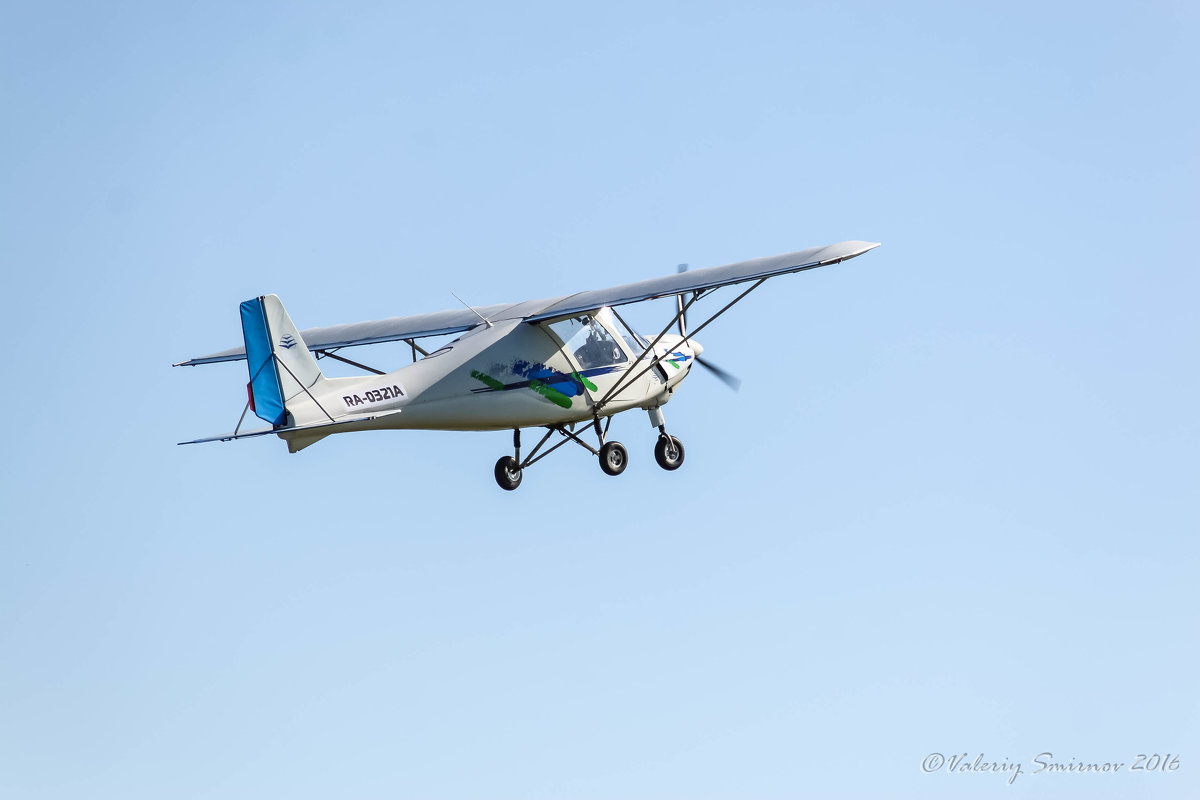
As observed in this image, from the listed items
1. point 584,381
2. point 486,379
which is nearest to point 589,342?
point 584,381

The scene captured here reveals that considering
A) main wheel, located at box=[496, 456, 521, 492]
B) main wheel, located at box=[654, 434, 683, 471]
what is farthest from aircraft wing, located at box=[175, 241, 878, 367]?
main wheel, located at box=[654, 434, 683, 471]

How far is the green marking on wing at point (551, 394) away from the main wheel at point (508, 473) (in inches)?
50.6

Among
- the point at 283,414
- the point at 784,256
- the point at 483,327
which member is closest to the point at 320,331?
the point at 483,327

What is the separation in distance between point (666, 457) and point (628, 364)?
4.97ft

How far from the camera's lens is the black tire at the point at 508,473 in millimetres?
25375

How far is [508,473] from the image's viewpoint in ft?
83.2

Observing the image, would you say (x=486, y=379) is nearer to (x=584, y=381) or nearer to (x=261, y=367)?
(x=584, y=381)

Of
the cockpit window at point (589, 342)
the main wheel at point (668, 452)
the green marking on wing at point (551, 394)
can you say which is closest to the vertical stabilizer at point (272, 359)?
the green marking on wing at point (551, 394)

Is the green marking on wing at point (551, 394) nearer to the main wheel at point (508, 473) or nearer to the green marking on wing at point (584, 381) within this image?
the green marking on wing at point (584, 381)

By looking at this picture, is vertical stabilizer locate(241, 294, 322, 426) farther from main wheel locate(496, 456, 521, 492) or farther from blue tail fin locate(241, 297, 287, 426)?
main wheel locate(496, 456, 521, 492)

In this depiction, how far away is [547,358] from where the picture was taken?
24500mm

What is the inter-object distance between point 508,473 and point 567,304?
247 centimetres

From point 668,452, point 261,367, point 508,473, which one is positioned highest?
point 261,367

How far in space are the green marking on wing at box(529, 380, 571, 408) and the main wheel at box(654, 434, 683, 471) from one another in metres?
2.01
